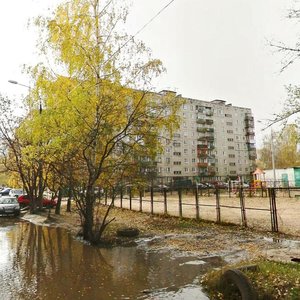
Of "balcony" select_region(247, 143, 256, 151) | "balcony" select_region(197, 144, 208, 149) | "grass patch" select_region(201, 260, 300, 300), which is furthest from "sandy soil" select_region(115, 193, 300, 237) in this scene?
"balcony" select_region(247, 143, 256, 151)

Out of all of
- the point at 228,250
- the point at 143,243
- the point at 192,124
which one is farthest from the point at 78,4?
the point at 192,124

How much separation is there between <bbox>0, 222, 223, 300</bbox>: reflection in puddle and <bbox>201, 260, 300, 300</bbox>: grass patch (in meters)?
0.29

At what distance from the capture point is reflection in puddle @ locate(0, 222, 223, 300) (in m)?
6.02

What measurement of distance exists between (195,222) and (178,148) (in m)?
72.2

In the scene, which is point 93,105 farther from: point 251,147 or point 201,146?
point 251,147

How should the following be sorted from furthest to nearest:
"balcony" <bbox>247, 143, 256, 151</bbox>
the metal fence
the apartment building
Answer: "balcony" <bbox>247, 143, 256, 151</bbox> < the apartment building < the metal fence

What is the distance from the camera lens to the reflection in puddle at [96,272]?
602 centimetres

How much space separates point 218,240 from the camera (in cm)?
1074

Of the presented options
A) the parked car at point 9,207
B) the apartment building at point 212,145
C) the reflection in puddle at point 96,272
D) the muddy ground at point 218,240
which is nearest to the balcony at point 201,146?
the apartment building at point 212,145

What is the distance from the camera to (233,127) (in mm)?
100938

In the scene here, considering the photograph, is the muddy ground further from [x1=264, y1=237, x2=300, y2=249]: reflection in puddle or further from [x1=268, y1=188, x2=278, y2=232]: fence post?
[x1=268, y1=188, x2=278, y2=232]: fence post

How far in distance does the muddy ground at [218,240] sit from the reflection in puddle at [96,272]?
798 millimetres

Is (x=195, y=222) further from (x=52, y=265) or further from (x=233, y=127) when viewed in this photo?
(x=233, y=127)

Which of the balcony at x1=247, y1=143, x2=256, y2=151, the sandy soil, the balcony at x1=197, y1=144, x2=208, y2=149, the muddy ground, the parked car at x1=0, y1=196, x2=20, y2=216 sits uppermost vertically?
the balcony at x1=247, y1=143, x2=256, y2=151
